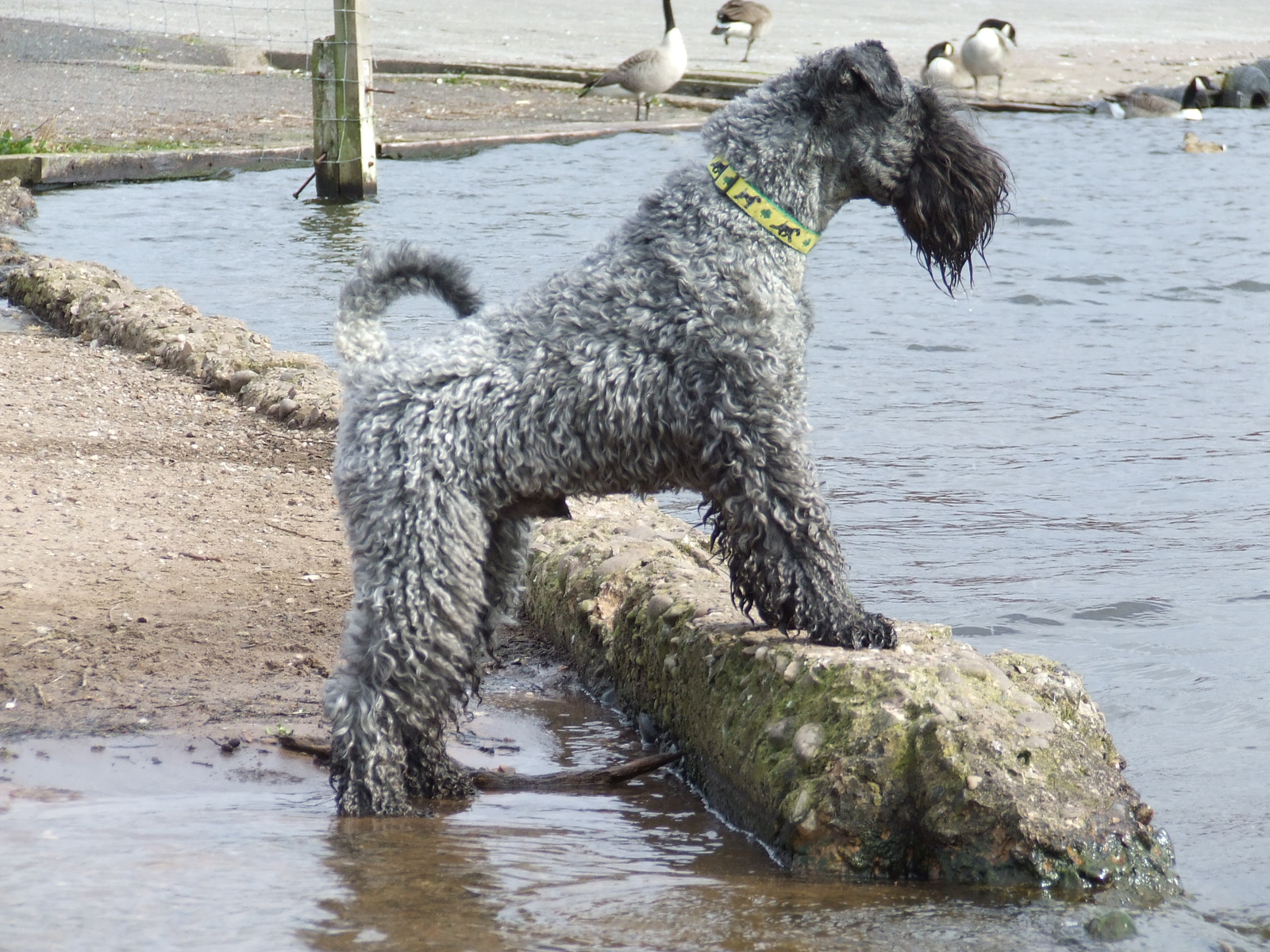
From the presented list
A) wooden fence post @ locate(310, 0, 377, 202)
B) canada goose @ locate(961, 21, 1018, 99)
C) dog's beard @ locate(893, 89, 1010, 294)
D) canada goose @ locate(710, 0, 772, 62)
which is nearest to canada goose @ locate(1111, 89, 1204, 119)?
canada goose @ locate(961, 21, 1018, 99)

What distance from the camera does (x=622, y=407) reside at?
3.51 m

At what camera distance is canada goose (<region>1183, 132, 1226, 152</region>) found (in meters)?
18.2

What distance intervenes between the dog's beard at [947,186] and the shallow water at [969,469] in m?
0.81

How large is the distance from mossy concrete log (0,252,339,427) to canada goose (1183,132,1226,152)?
556 inches

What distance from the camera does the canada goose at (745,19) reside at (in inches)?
984

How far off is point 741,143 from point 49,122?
13210 millimetres

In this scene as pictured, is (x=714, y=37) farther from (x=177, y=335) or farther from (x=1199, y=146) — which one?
(x=177, y=335)

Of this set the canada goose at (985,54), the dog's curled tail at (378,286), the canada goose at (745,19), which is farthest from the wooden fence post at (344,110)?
the canada goose at (745,19)

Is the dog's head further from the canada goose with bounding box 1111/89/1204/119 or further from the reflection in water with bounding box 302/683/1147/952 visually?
the canada goose with bounding box 1111/89/1204/119

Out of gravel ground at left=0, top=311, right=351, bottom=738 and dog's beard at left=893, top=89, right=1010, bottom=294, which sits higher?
dog's beard at left=893, top=89, right=1010, bottom=294

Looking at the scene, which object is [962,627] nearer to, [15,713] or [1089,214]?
Result: [15,713]

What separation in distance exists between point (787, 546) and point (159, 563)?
269 cm

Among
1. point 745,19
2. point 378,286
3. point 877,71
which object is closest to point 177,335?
point 378,286

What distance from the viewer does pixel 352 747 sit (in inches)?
140
